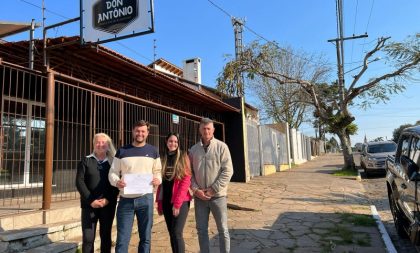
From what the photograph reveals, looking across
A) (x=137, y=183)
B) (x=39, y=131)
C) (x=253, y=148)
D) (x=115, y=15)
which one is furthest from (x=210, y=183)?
(x=253, y=148)

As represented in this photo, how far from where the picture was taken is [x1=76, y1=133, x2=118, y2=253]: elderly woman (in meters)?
4.34

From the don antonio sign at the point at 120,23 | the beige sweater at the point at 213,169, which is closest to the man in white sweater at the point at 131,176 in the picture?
the beige sweater at the point at 213,169

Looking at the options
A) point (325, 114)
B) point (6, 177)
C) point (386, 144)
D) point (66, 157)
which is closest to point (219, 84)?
point (325, 114)

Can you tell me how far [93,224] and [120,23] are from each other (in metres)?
3.87

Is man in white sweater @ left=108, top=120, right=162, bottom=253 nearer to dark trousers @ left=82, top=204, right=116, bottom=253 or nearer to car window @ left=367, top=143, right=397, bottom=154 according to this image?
dark trousers @ left=82, top=204, right=116, bottom=253

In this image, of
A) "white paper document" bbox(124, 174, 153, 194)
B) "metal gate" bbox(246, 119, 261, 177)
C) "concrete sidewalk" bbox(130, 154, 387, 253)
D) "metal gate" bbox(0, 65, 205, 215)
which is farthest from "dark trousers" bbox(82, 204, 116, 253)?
"metal gate" bbox(246, 119, 261, 177)

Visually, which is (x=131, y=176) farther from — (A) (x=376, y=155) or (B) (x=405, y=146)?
(A) (x=376, y=155)

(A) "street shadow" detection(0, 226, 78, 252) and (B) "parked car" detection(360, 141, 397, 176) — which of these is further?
(B) "parked car" detection(360, 141, 397, 176)

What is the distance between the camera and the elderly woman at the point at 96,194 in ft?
14.3

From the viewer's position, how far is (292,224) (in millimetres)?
7715

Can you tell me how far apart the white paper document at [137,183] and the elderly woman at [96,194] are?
31cm

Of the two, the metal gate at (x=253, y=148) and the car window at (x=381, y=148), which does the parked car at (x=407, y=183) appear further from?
the car window at (x=381, y=148)

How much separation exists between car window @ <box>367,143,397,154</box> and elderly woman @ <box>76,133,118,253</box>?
53.0ft

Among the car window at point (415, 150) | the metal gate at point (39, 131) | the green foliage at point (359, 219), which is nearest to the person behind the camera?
the car window at point (415, 150)
